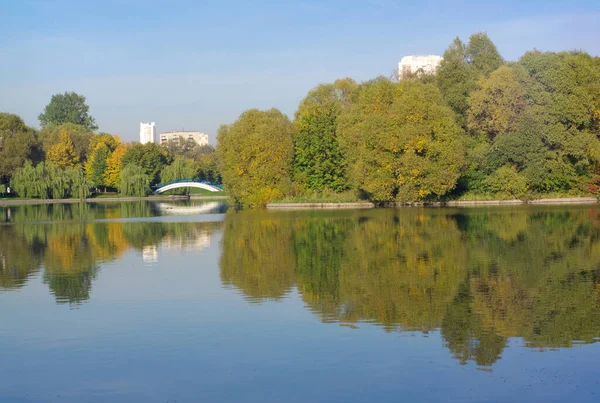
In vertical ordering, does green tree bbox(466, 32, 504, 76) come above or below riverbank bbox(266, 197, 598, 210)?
Answer: above

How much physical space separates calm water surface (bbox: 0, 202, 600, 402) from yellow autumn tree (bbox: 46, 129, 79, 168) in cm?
7297

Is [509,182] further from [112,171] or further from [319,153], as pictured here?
[112,171]

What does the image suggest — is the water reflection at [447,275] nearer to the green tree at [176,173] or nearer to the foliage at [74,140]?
the green tree at [176,173]

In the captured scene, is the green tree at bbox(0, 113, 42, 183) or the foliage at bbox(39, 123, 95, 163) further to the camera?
the foliage at bbox(39, 123, 95, 163)

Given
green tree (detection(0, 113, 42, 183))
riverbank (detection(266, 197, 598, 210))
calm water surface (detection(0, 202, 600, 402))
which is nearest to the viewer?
calm water surface (detection(0, 202, 600, 402))

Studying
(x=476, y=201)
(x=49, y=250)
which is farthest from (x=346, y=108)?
(x=49, y=250)

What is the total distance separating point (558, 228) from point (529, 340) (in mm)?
21784

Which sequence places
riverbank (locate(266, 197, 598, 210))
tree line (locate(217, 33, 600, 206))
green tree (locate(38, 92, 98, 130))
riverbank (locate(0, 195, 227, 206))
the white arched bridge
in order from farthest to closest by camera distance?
green tree (locate(38, 92, 98, 130)) → the white arched bridge → riverbank (locate(0, 195, 227, 206)) → riverbank (locate(266, 197, 598, 210)) → tree line (locate(217, 33, 600, 206))

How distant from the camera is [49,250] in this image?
2956 centimetres

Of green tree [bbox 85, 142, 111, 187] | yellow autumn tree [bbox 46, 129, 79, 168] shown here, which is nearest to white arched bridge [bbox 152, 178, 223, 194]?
green tree [bbox 85, 142, 111, 187]

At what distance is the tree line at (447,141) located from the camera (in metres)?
52.8

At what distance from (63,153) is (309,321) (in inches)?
3597

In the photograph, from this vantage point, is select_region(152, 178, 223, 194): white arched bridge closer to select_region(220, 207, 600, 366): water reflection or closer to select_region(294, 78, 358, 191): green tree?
select_region(294, 78, 358, 191): green tree

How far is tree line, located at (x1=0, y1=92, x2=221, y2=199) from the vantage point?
8469 centimetres
